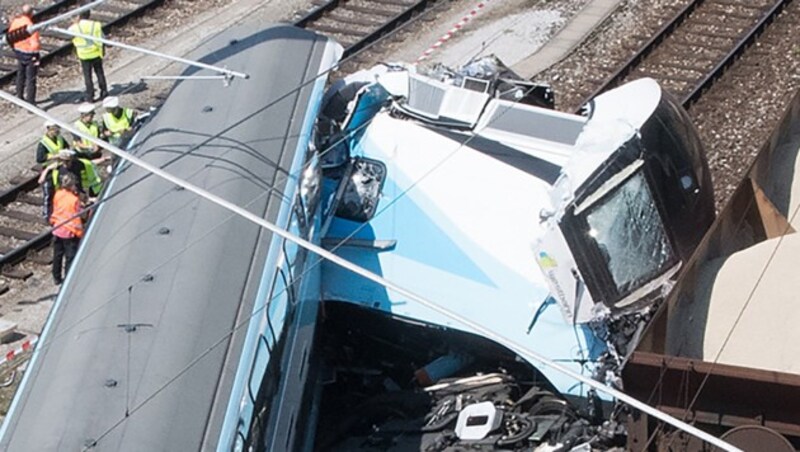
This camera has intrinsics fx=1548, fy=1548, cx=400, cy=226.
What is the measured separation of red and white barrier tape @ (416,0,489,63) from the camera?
20516mm

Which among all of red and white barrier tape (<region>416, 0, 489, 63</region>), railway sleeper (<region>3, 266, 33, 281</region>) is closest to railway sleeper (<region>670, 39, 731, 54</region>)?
red and white barrier tape (<region>416, 0, 489, 63</region>)

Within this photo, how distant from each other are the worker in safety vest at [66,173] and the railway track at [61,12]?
16.6ft

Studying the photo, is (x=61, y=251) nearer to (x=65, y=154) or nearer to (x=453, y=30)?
(x=65, y=154)

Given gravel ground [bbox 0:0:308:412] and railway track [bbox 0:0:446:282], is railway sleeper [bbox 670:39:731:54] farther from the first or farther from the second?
gravel ground [bbox 0:0:308:412]

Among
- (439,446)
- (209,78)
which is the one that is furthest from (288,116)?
(439,446)

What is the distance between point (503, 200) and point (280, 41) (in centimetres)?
262

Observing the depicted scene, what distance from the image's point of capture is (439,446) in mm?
11398

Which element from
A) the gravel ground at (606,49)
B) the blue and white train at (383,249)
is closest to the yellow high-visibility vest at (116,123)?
the blue and white train at (383,249)

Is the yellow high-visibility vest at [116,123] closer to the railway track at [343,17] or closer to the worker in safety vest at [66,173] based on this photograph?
the worker in safety vest at [66,173]

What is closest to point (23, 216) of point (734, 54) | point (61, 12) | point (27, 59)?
point (27, 59)

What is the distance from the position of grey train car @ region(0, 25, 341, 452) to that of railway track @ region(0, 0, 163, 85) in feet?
23.7

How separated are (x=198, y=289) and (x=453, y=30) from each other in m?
12.0

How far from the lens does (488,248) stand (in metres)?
12.3

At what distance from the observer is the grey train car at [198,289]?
875 centimetres
